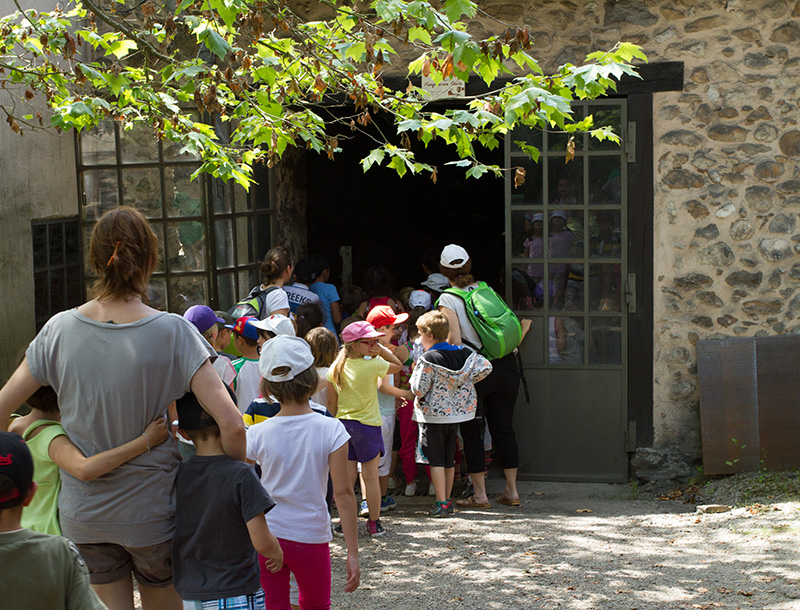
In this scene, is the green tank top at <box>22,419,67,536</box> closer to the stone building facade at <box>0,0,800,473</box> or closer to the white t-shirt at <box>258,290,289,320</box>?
the white t-shirt at <box>258,290,289,320</box>

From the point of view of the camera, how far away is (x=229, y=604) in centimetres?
258

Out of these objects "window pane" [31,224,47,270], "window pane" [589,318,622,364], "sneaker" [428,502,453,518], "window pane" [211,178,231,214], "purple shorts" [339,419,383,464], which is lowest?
"sneaker" [428,502,453,518]

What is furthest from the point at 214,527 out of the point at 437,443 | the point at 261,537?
the point at 437,443

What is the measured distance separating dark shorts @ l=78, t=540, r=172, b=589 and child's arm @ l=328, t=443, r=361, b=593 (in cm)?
64

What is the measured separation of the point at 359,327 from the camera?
4809 millimetres

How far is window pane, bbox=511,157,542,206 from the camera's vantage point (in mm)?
6219

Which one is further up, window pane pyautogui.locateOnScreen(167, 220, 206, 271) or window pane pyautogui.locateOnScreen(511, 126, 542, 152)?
window pane pyautogui.locateOnScreen(511, 126, 542, 152)

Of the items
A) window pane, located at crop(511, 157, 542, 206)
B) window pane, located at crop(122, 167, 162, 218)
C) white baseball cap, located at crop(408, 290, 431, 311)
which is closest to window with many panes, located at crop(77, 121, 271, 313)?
window pane, located at crop(122, 167, 162, 218)

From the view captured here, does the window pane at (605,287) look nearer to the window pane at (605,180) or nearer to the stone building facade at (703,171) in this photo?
the stone building facade at (703,171)

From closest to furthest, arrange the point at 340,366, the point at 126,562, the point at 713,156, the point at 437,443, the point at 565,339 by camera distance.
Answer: the point at 126,562 → the point at 340,366 → the point at 437,443 → the point at 713,156 → the point at 565,339

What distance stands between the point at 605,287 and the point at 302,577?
151 inches

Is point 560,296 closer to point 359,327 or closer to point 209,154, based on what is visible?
point 359,327

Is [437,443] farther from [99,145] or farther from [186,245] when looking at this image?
[99,145]

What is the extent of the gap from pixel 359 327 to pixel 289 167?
10.2ft
